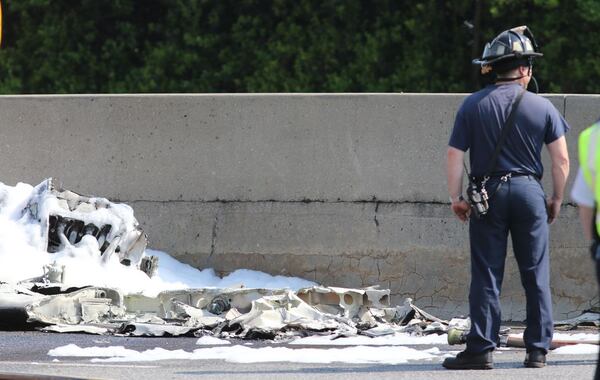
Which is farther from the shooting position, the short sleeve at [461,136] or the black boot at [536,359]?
the short sleeve at [461,136]

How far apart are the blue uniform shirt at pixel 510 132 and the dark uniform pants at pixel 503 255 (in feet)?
0.32

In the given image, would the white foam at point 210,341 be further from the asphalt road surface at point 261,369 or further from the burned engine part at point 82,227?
the burned engine part at point 82,227

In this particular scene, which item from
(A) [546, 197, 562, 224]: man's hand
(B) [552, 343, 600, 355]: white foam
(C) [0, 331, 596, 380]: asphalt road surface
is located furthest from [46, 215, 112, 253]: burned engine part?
(A) [546, 197, 562, 224]: man's hand

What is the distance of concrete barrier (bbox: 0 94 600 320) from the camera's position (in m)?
11.6

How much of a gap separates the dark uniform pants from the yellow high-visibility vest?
2.62 m

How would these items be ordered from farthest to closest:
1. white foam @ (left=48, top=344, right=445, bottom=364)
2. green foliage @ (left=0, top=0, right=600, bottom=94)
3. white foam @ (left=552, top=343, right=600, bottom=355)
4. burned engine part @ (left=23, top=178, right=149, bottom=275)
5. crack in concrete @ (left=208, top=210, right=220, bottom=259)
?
green foliage @ (left=0, top=0, right=600, bottom=94)
crack in concrete @ (left=208, top=210, right=220, bottom=259)
burned engine part @ (left=23, top=178, right=149, bottom=275)
white foam @ (left=552, top=343, right=600, bottom=355)
white foam @ (left=48, top=344, right=445, bottom=364)

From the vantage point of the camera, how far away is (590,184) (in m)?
5.60

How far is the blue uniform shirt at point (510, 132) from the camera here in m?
8.32

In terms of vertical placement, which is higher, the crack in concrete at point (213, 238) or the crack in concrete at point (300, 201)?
the crack in concrete at point (300, 201)

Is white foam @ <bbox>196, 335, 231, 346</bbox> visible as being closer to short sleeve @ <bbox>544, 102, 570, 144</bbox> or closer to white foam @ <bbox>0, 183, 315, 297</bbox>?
white foam @ <bbox>0, 183, 315, 297</bbox>

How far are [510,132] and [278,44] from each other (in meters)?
13.3

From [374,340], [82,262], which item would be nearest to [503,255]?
[374,340]

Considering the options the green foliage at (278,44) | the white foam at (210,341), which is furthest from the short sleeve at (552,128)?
the green foliage at (278,44)

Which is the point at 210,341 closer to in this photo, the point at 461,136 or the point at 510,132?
the point at 461,136
